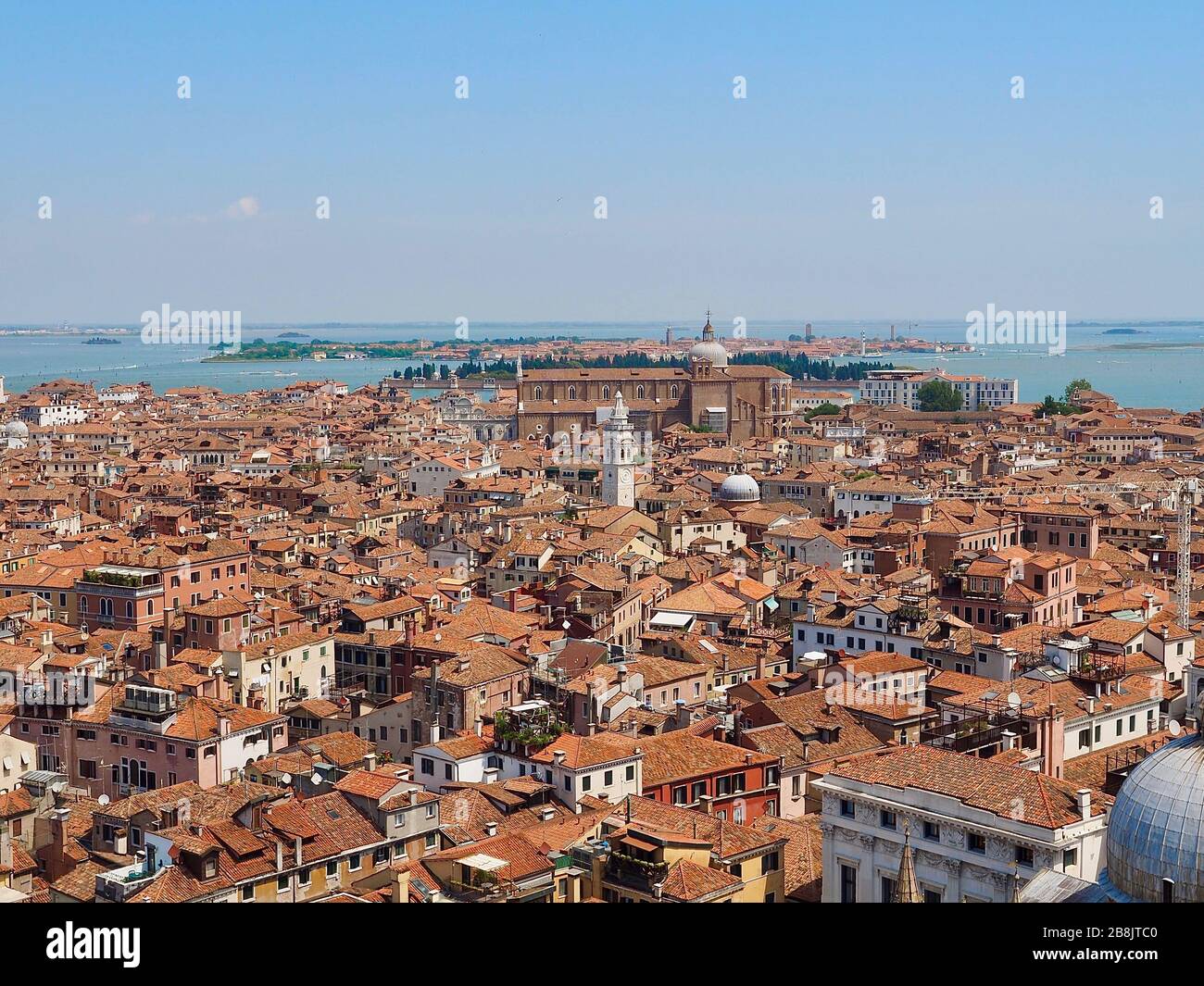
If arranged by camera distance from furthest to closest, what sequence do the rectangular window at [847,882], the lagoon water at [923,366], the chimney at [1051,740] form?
1. the lagoon water at [923,366]
2. the chimney at [1051,740]
3. the rectangular window at [847,882]

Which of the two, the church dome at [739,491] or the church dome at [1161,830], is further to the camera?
the church dome at [739,491]

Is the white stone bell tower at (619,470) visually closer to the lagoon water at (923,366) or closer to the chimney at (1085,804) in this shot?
the chimney at (1085,804)

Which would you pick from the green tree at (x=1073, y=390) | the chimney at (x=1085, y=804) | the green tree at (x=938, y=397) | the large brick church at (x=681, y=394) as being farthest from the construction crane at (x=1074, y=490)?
the green tree at (x=938, y=397)

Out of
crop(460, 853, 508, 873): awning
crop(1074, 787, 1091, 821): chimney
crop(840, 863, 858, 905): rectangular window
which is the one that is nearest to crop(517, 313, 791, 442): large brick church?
crop(840, 863, 858, 905): rectangular window

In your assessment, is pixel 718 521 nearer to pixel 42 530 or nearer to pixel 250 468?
pixel 42 530

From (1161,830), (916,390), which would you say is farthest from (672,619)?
(916,390)

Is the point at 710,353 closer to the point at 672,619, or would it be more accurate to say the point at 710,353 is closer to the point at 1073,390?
the point at 1073,390
